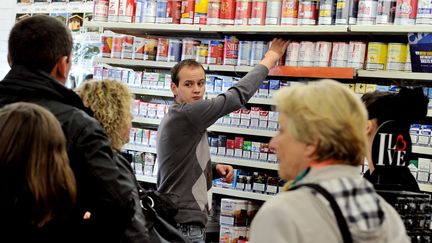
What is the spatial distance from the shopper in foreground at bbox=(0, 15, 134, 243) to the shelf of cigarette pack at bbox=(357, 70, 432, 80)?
204 cm

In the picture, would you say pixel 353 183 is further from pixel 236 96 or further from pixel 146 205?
pixel 236 96

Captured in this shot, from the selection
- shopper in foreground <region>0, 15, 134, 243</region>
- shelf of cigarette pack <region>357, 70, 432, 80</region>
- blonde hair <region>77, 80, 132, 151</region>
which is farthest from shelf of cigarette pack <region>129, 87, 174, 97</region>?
shopper in foreground <region>0, 15, 134, 243</region>

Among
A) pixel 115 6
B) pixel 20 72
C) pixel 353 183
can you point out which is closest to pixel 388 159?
pixel 353 183

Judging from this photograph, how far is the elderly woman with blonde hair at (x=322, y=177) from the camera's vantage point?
182 cm

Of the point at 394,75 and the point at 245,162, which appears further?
the point at 245,162

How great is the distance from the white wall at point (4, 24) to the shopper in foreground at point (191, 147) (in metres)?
3.77

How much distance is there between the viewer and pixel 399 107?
2.73m

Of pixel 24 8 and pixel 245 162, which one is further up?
pixel 24 8

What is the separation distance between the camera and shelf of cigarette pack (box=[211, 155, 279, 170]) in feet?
14.7

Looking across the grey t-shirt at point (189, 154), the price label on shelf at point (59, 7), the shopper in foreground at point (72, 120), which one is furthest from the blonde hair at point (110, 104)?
the price label on shelf at point (59, 7)

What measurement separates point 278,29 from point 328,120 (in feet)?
8.51

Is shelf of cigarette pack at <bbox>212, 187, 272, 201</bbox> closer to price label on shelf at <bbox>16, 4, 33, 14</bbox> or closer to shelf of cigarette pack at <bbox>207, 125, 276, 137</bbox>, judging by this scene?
shelf of cigarette pack at <bbox>207, 125, 276, 137</bbox>

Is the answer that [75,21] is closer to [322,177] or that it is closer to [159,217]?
[159,217]

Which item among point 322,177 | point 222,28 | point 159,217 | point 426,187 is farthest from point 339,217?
point 222,28
